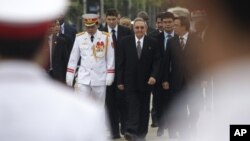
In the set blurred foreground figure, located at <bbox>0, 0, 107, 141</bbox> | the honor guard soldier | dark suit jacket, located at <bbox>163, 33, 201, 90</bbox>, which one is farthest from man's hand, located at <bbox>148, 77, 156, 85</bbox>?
blurred foreground figure, located at <bbox>0, 0, 107, 141</bbox>

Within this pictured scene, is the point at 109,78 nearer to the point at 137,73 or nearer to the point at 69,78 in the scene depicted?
the point at 137,73

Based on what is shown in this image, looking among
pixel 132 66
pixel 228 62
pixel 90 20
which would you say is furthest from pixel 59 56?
pixel 228 62

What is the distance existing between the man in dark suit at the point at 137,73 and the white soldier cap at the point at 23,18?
9.55m

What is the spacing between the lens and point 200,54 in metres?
2.45

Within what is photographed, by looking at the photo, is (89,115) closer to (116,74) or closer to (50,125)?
(50,125)

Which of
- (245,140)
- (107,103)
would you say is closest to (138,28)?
(107,103)

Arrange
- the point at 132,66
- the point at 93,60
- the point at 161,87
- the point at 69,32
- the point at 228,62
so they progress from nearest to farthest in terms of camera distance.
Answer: the point at 228,62 → the point at 93,60 → the point at 132,66 → the point at 161,87 → the point at 69,32

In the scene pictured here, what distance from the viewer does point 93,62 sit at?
1167 centimetres

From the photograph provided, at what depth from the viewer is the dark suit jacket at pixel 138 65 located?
1188cm

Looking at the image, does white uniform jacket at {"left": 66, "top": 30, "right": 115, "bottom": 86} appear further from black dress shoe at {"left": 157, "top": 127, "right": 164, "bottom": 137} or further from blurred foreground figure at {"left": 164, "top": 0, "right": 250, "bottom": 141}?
blurred foreground figure at {"left": 164, "top": 0, "right": 250, "bottom": 141}

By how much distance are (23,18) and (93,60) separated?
31.1ft

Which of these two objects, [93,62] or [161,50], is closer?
[93,62]

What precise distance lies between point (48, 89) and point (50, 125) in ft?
0.34

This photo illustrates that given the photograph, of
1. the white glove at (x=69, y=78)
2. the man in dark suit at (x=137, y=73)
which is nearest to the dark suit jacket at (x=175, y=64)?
the man in dark suit at (x=137, y=73)
